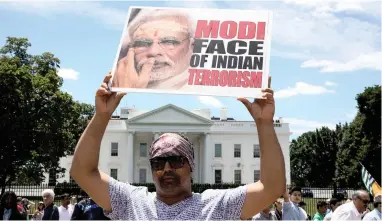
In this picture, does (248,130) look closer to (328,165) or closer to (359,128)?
(328,165)

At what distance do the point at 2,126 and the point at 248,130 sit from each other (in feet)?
123

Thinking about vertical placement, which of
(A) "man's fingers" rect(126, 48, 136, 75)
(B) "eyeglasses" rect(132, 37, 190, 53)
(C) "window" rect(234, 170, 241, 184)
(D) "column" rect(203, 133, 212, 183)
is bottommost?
(C) "window" rect(234, 170, 241, 184)

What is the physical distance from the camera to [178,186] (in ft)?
7.10

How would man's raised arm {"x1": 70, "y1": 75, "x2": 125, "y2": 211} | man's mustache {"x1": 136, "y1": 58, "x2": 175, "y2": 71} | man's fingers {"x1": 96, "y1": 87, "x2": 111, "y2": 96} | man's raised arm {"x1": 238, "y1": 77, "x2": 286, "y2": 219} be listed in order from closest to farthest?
1. man's raised arm {"x1": 238, "y1": 77, "x2": 286, "y2": 219}
2. man's raised arm {"x1": 70, "y1": 75, "x2": 125, "y2": 211}
3. man's fingers {"x1": 96, "y1": 87, "x2": 111, "y2": 96}
4. man's mustache {"x1": 136, "y1": 58, "x2": 175, "y2": 71}

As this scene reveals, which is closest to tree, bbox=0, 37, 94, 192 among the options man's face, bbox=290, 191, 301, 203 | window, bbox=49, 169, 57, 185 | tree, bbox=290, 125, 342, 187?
window, bbox=49, 169, 57, 185

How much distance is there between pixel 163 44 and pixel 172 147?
2.39 feet

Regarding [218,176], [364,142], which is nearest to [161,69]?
[364,142]

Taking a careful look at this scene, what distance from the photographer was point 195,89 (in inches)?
101

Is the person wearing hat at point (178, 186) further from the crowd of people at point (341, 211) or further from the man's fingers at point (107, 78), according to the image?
the crowd of people at point (341, 211)

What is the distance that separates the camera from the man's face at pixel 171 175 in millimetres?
2156

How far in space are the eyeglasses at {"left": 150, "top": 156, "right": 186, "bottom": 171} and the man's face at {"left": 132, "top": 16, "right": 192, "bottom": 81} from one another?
59 cm

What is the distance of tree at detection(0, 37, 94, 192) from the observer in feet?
105

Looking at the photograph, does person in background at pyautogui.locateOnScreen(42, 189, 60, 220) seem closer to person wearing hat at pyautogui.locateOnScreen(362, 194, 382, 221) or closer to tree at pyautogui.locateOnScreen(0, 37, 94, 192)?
person wearing hat at pyautogui.locateOnScreen(362, 194, 382, 221)

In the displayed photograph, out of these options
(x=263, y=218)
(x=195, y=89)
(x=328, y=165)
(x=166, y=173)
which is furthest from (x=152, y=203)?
(x=328, y=165)
